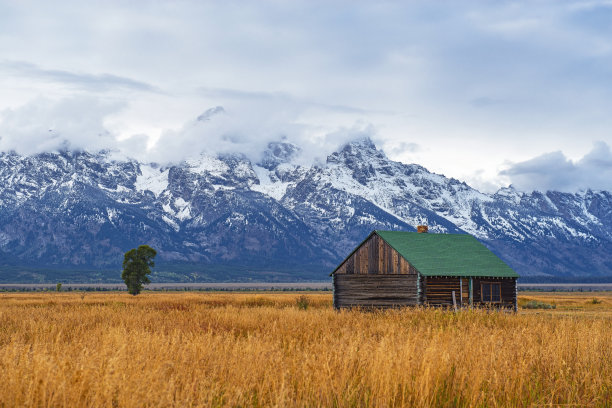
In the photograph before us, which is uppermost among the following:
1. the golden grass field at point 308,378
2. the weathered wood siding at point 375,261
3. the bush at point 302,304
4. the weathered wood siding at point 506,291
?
the weathered wood siding at point 375,261

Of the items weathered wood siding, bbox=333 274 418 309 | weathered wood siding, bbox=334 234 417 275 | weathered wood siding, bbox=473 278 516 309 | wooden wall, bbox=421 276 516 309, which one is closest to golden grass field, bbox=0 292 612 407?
wooden wall, bbox=421 276 516 309

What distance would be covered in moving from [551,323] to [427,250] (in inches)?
971

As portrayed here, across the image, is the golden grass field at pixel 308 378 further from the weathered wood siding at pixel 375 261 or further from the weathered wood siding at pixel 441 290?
the weathered wood siding at pixel 375 261

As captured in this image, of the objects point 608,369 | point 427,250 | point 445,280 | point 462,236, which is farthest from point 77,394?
point 462,236

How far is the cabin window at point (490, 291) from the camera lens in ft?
123

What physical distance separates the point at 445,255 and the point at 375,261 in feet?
14.8

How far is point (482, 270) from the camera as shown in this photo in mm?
37406

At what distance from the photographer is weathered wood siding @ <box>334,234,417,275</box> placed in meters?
36.7

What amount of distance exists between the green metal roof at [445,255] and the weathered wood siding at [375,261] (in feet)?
1.37

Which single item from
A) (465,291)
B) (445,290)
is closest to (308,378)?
(445,290)

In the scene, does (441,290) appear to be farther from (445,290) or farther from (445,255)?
(445,255)

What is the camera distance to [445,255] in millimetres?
38594

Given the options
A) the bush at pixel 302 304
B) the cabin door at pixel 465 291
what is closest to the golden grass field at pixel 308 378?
the cabin door at pixel 465 291

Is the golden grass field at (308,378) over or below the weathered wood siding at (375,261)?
below
